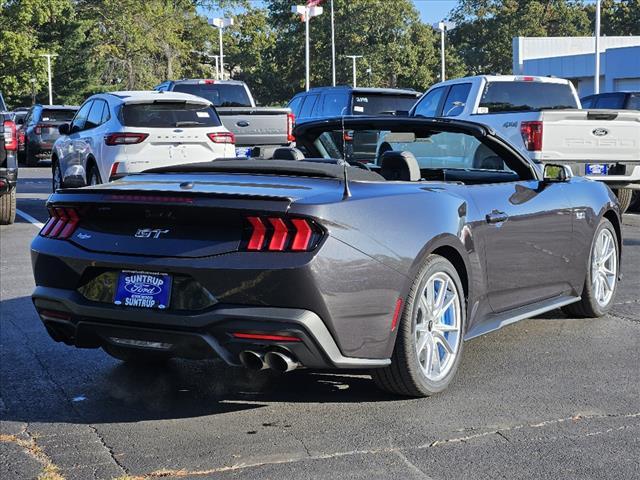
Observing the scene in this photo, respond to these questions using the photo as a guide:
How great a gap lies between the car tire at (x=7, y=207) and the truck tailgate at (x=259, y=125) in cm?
490

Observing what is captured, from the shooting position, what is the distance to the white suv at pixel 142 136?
45.4 feet

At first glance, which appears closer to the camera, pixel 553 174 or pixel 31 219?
pixel 553 174

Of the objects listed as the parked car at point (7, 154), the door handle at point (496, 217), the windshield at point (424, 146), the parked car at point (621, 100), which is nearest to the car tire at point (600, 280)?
the windshield at point (424, 146)

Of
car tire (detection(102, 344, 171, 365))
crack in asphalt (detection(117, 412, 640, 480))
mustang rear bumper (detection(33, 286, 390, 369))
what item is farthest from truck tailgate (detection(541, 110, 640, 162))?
mustang rear bumper (detection(33, 286, 390, 369))

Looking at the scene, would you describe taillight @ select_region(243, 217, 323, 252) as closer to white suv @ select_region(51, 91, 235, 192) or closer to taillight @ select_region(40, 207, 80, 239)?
taillight @ select_region(40, 207, 80, 239)

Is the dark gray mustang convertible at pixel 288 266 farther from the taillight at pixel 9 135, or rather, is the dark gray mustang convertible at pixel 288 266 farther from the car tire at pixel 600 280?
the taillight at pixel 9 135

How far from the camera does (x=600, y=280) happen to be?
23.8 ft

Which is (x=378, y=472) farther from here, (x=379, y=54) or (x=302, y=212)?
(x=379, y=54)

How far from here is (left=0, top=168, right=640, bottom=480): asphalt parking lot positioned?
4195mm

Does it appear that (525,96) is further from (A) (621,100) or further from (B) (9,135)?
(B) (9,135)

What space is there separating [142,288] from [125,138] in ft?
30.8

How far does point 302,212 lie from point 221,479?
122 centimetres

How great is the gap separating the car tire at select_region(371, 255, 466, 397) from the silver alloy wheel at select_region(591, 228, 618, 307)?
6.74ft

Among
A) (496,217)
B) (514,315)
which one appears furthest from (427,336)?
(514,315)
